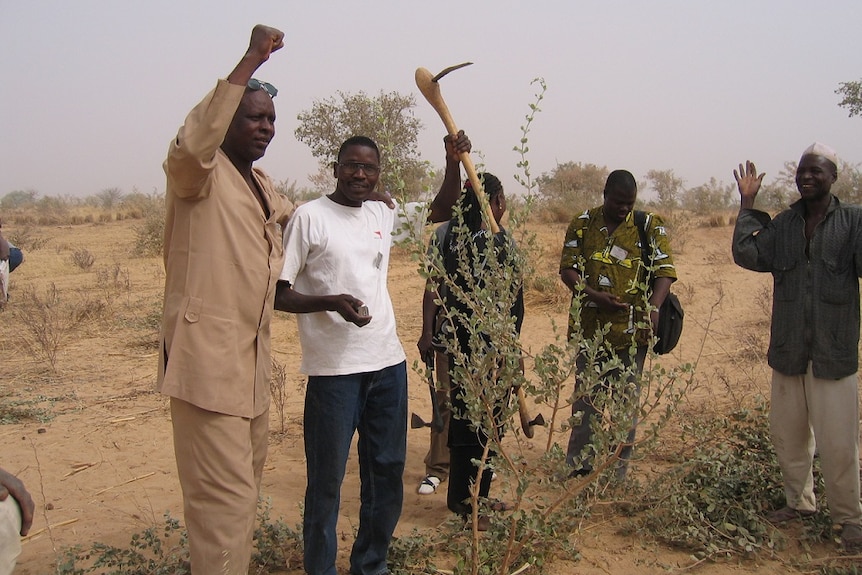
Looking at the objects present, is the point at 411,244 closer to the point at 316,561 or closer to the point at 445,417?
the point at 316,561

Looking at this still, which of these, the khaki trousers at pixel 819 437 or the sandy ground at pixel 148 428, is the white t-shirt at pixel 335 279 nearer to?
the sandy ground at pixel 148 428

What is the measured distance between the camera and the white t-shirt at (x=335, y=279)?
244 centimetres

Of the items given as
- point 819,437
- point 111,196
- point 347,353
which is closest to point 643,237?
point 819,437

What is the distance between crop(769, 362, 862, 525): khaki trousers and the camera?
9.74ft

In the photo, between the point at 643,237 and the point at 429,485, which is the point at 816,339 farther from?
the point at 429,485

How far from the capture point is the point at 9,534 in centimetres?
133

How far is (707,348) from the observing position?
21.9 feet

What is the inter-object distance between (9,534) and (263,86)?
140 cm

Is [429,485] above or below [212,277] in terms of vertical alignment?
below

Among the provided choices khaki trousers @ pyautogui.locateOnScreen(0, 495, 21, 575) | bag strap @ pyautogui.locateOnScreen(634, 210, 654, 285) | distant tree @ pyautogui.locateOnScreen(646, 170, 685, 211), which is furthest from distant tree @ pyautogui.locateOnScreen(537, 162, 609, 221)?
khaki trousers @ pyautogui.locateOnScreen(0, 495, 21, 575)

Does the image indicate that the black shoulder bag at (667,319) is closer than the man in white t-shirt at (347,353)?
No

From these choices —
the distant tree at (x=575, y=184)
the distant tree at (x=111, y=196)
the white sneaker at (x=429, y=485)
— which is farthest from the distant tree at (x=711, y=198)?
the distant tree at (x=111, y=196)

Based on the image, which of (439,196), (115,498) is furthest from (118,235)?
(439,196)

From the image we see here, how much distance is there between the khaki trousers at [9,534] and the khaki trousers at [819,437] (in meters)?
2.99
